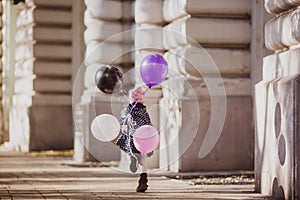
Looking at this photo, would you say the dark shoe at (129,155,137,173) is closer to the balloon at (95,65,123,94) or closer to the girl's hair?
the girl's hair

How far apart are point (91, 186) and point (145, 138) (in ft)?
4.60

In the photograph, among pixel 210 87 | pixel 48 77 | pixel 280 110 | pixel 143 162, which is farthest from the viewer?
pixel 48 77

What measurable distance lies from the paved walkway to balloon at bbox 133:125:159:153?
0.54 meters

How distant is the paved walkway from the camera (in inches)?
403

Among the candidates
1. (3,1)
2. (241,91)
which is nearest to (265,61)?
(241,91)

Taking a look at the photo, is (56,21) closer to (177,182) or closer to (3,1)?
(3,1)

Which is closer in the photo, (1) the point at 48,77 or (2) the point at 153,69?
(2) the point at 153,69

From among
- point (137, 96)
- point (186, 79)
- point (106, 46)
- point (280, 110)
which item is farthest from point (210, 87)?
point (280, 110)

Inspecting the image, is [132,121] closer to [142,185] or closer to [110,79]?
[142,185]

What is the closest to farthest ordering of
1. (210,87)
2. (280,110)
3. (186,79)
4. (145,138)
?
1. (280,110)
2. (145,138)
3. (186,79)
4. (210,87)

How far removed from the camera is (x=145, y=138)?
10.5 metres

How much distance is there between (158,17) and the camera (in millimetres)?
15094

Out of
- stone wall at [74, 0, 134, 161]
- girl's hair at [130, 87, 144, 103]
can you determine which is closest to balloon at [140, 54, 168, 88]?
girl's hair at [130, 87, 144, 103]

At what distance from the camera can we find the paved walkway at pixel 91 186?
1023 cm
